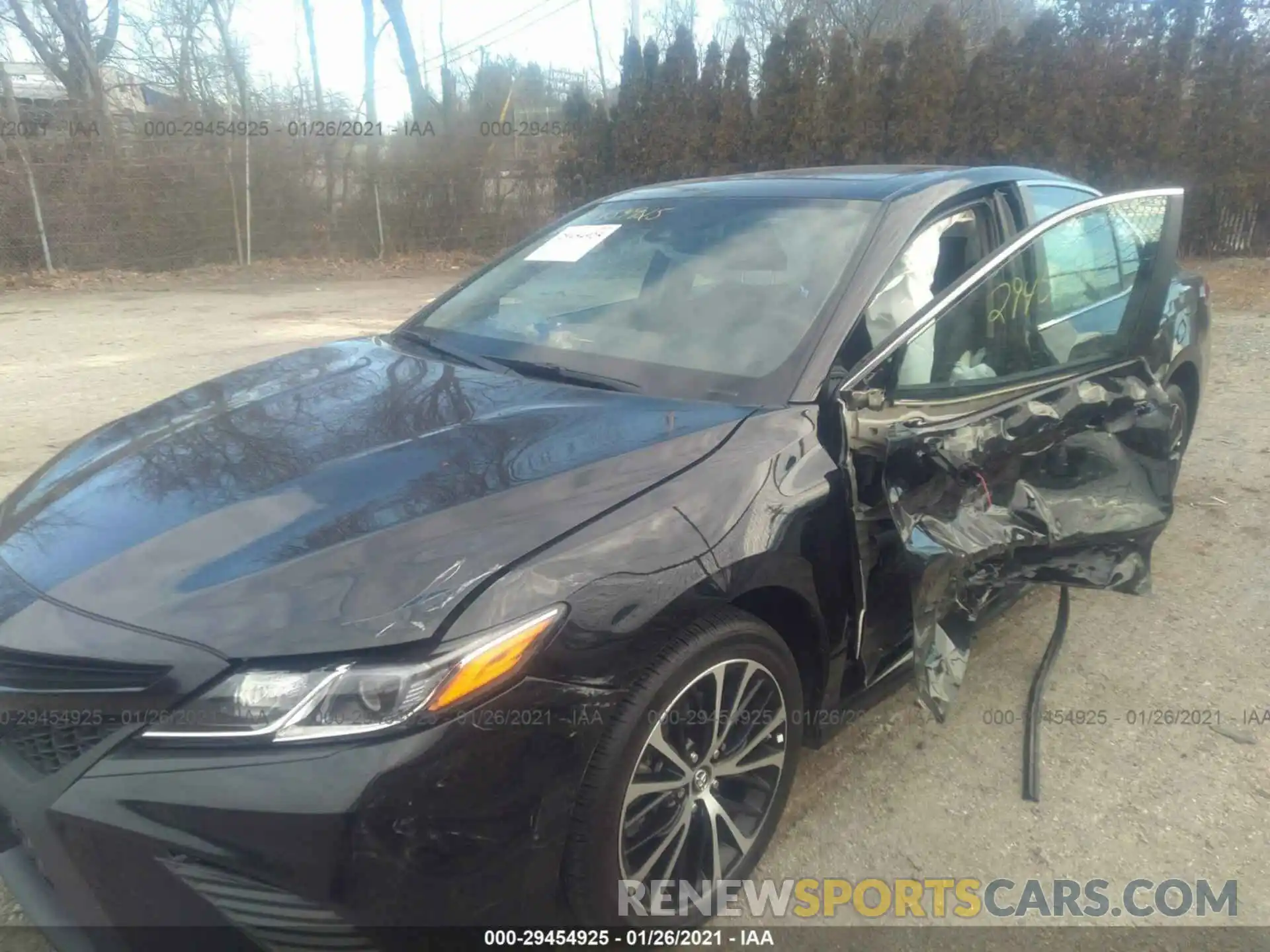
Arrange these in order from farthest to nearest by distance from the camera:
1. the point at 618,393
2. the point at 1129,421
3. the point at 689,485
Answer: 1. the point at 1129,421
2. the point at 618,393
3. the point at 689,485

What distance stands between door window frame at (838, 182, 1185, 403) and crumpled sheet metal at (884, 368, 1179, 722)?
8cm

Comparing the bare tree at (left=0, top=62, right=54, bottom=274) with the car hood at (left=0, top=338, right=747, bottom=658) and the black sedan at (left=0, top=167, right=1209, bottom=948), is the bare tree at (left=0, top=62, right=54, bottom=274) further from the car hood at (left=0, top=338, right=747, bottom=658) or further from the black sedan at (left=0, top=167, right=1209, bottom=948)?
the car hood at (left=0, top=338, right=747, bottom=658)

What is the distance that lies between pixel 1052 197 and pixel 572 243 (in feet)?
6.13

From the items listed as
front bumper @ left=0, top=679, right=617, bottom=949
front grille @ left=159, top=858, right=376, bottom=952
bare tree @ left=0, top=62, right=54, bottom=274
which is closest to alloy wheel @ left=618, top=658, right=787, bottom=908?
front bumper @ left=0, top=679, right=617, bottom=949

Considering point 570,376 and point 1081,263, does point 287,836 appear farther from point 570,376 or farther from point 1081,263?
point 1081,263

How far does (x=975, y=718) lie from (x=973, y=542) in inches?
35.2

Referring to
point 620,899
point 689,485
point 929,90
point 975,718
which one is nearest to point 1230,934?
point 975,718

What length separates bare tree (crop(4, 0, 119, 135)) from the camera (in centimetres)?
1842

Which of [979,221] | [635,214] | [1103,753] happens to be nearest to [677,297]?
[635,214]

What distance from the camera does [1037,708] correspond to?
309cm

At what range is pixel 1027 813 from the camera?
267 cm

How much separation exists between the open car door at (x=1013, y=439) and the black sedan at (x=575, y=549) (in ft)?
0.04

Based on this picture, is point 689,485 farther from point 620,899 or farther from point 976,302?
point 976,302

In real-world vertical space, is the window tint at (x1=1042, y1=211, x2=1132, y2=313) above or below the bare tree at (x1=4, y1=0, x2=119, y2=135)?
below
